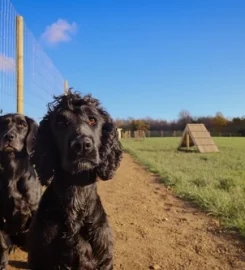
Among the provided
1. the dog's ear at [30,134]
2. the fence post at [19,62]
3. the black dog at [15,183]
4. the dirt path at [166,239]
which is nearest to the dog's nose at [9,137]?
the black dog at [15,183]

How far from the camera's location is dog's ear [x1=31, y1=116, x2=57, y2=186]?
2.99 metres

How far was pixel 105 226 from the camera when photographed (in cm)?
302

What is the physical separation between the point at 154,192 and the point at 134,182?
1.83 m

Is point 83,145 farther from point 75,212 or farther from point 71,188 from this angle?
point 75,212

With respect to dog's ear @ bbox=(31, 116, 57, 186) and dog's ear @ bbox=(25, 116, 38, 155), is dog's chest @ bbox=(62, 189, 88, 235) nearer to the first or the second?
dog's ear @ bbox=(31, 116, 57, 186)

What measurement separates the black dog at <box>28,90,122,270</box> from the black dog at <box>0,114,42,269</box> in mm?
1218

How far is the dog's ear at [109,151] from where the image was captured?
9.99 feet

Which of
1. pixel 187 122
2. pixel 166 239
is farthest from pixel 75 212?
pixel 187 122

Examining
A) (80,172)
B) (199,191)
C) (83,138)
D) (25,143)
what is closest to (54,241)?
(80,172)

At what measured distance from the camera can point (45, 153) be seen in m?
3.00

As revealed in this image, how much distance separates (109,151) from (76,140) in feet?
1.96

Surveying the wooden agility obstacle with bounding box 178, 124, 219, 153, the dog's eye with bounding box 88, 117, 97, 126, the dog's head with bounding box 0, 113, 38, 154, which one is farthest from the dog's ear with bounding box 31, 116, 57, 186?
the wooden agility obstacle with bounding box 178, 124, 219, 153

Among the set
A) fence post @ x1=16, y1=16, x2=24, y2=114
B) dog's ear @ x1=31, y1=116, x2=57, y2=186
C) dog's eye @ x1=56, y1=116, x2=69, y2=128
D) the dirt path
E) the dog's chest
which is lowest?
the dirt path

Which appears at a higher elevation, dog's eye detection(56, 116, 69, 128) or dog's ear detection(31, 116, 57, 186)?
dog's eye detection(56, 116, 69, 128)
